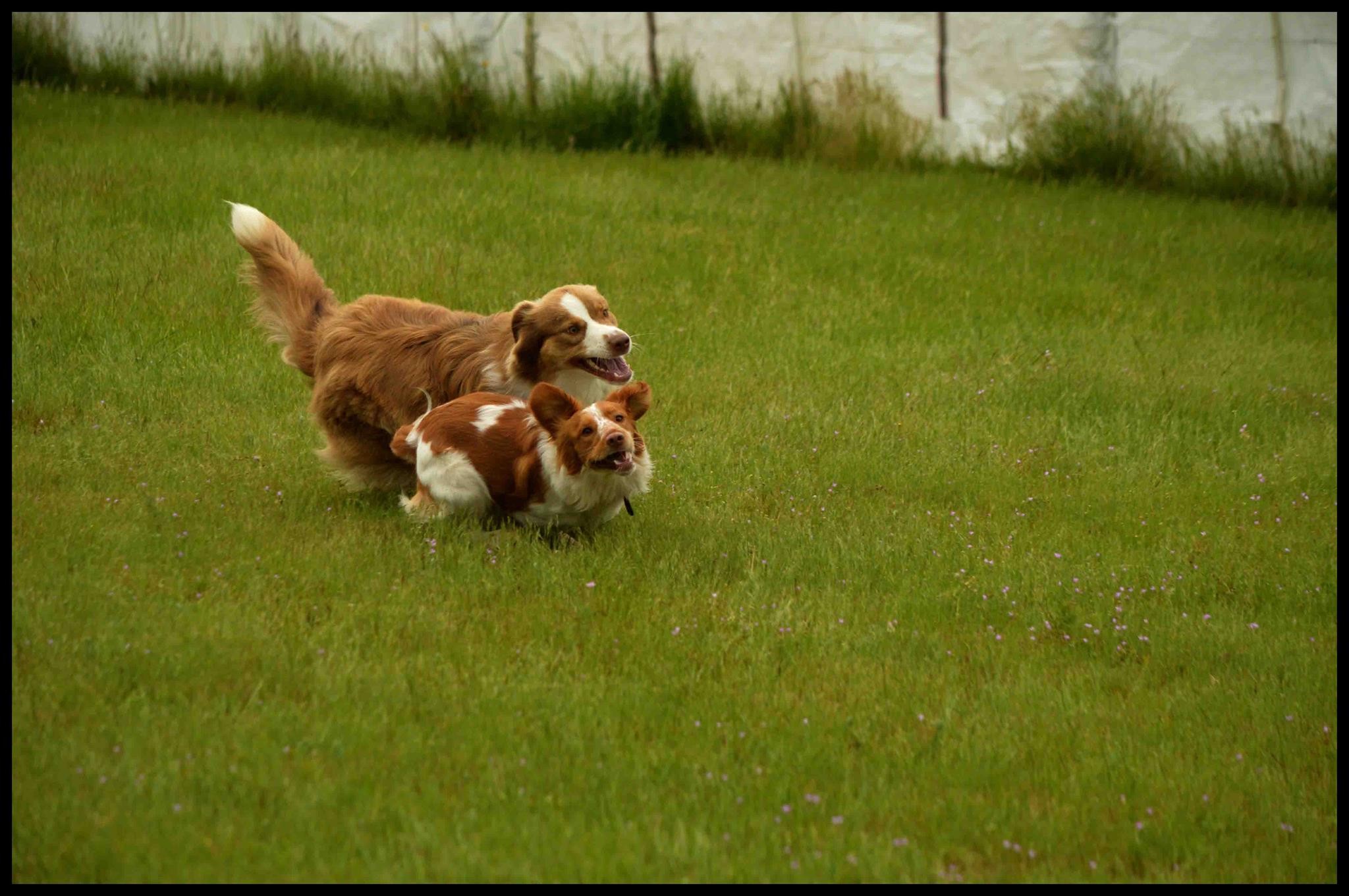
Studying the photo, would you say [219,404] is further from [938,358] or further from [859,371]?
[938,358]

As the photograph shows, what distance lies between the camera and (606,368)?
747 cm

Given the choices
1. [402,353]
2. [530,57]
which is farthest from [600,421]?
[530,57]

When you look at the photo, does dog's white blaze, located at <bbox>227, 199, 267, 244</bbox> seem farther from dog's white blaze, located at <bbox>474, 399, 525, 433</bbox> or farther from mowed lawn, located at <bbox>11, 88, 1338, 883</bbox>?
dog's white blaze, located at <bbox>474, 399, 525, 433</bbox>

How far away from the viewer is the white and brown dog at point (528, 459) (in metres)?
6.72

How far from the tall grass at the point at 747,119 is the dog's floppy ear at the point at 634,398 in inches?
393

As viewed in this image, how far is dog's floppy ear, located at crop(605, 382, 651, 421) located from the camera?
689 cm

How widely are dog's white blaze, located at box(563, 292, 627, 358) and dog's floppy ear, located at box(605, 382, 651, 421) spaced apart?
436 mm

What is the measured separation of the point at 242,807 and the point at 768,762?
1839mm

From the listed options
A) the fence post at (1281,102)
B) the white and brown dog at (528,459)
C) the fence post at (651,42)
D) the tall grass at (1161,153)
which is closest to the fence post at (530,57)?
the fence post at (651,42)

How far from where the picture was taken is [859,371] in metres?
10.7

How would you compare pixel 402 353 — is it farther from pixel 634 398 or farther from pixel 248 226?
pixel 634 398

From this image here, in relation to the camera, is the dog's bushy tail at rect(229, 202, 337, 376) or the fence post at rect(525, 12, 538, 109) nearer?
the dog's bushy tail at rect(229, 202, 337, 376)

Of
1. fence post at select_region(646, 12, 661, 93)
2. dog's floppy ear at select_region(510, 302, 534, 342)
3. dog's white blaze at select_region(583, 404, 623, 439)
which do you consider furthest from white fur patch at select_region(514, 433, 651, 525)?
fence post at select_region(646, 12, 661, 93)
